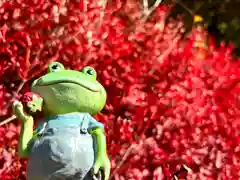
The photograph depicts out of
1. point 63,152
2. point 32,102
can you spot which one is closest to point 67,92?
point 32,102

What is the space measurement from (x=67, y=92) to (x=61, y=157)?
29 cm

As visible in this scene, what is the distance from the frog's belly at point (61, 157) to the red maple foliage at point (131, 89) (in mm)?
1389

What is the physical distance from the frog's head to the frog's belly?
12 centimetres

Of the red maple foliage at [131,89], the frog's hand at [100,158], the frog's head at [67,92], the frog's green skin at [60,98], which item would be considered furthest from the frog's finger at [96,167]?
the red maple foliage at [131,89]

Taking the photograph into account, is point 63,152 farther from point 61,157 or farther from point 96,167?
point 96,167

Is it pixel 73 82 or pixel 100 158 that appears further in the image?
pixel 73 82

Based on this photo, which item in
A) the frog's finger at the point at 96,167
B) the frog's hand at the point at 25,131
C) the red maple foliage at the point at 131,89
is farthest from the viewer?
the red maple foliage at the point at 131,89

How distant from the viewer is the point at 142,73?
438cm

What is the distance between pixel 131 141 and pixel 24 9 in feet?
3.66

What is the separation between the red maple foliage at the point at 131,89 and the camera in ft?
13.5

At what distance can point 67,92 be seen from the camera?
269 centimetres

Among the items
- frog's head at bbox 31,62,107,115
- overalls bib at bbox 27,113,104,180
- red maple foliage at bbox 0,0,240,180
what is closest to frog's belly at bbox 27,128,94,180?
overalls bib at bbox 27,113,104,180

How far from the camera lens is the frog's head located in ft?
8.82

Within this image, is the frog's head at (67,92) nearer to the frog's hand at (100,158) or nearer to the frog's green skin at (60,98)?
the frog's green skin at (60,98)
